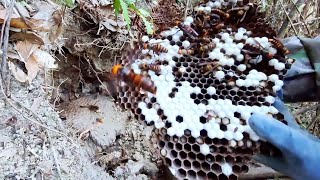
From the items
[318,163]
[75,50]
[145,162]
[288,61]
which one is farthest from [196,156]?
[75,50]

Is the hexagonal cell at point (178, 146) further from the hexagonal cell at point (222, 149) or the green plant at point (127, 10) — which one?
the green plant at point (127, 10)

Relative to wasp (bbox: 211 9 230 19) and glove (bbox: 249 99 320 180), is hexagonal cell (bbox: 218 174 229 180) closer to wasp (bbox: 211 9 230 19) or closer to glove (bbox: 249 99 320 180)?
glove (bbox: 249 99 320 180)

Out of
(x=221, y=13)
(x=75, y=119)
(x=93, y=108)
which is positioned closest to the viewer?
(x=221, y=13)

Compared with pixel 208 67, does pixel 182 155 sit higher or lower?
lower

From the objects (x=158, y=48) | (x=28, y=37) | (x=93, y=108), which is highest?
(x=158, y=48)

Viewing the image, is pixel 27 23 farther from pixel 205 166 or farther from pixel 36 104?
pixel 205 166

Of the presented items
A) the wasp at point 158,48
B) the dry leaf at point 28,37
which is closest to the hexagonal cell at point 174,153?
the wasp at point 158,48

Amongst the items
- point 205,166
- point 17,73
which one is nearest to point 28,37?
point 17,73

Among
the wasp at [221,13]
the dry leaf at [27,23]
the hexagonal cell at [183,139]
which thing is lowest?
the hexagonal cell at [183,139]
